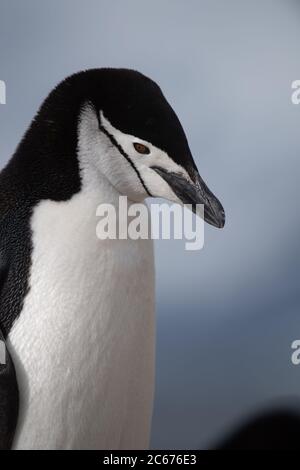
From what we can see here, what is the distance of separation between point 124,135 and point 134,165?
41 mm

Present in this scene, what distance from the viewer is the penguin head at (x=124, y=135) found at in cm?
86

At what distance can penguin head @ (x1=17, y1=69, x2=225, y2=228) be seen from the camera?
86cm

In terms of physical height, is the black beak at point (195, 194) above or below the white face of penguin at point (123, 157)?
below

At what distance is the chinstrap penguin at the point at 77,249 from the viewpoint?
34.1 inches

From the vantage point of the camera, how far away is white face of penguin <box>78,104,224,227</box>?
0.86 m

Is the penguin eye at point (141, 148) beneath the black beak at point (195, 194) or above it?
above

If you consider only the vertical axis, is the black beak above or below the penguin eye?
below

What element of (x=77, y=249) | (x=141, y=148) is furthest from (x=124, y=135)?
(x=77, y=249)

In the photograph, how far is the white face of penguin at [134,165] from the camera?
2.84 ft

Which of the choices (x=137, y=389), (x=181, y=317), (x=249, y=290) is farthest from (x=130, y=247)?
(x=249, y=290)

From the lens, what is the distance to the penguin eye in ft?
2.84

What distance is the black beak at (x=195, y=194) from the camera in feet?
2.83

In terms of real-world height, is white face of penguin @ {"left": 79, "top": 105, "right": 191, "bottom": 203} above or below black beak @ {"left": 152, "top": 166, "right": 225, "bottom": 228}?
above

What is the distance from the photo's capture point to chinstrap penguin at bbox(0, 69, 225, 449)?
2.84 ft
